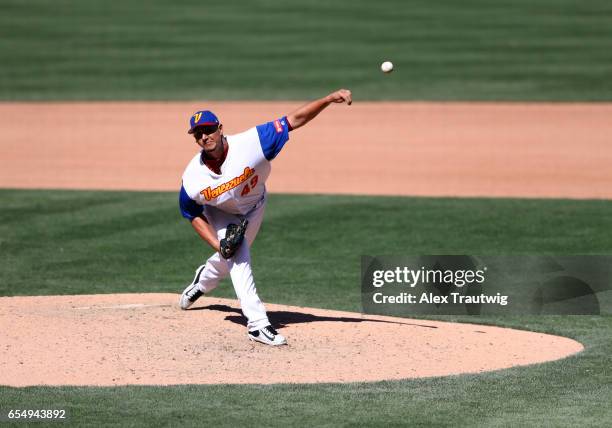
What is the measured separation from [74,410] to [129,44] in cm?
2486

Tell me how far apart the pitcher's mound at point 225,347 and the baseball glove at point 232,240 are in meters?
0.66

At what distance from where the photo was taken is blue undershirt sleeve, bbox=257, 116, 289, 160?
891 cm

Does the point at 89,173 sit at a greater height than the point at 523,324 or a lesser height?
greater

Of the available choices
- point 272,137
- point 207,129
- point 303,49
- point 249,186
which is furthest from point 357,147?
point 207,129

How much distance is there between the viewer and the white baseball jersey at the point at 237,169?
29.3 feet

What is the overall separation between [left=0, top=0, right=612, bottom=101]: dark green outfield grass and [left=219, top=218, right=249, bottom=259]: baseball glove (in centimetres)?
1574

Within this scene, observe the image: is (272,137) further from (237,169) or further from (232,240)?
(232,240)

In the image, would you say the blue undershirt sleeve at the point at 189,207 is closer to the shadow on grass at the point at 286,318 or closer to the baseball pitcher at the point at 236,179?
the baseball pitcher at the point at 236,179

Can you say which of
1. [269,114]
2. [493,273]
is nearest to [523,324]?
[493,273]

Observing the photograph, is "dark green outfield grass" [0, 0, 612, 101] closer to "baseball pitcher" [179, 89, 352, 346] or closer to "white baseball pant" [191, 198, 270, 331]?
"white baseball pant" [191, 198, 270, 331]

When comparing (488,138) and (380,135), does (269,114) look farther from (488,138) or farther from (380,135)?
(488,138)

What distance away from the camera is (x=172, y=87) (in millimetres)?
26156

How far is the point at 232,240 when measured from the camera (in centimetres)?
892

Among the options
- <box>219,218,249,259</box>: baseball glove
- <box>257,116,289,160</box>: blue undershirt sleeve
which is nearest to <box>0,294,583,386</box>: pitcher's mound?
<box>219,218,249,259</box>: baseball glove
